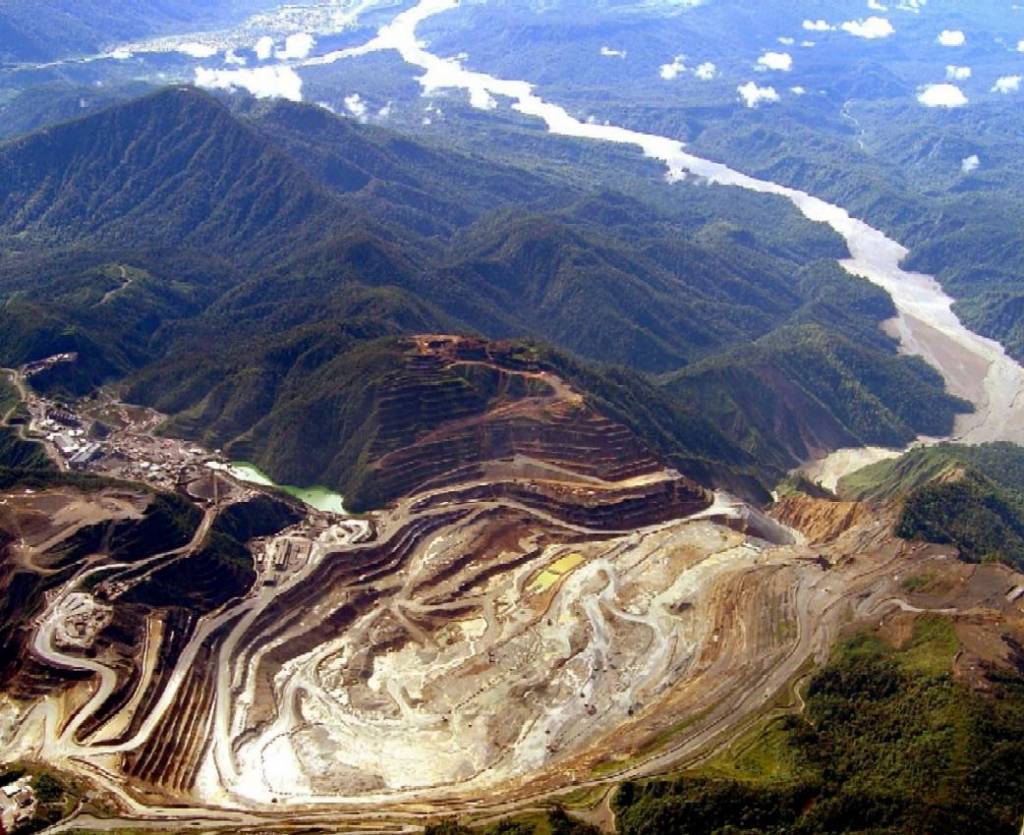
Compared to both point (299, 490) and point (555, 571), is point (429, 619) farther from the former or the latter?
point (299, 490)

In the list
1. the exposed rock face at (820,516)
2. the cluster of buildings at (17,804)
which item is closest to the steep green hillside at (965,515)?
the exposed rock face at (820,516)

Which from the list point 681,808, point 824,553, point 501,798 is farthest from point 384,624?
point 824,553

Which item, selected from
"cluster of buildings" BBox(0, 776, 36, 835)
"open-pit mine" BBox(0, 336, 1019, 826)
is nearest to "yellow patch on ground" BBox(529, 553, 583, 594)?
"open-pit mine" BBox(0, 336, 1019, 826)

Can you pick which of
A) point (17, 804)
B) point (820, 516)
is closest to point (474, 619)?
point (17, 804)

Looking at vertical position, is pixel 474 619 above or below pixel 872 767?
below

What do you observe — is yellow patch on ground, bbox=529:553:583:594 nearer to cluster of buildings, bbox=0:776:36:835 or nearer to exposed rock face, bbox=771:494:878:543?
exposed rock face, bbox=771:494:878:543

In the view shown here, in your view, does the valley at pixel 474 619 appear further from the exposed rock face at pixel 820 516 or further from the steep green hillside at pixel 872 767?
the exposed rock face at pixel 820 516
